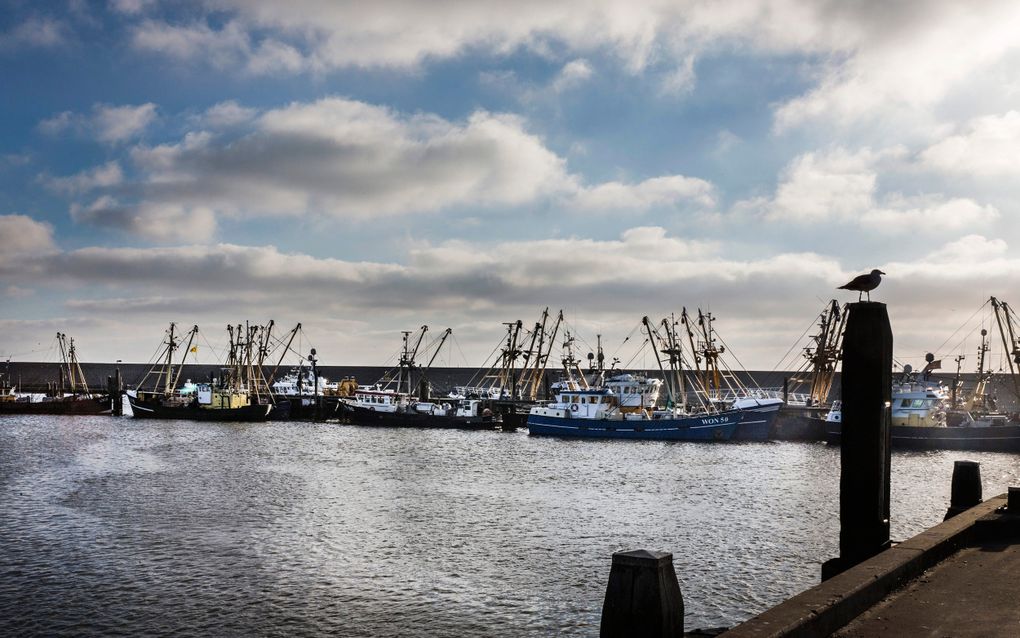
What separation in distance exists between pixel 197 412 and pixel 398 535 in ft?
283

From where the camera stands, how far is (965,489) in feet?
54.8

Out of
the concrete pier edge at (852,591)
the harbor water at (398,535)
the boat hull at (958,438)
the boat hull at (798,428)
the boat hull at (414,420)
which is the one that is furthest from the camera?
the boat hull at (414,420)

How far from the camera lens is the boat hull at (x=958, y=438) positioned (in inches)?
2603

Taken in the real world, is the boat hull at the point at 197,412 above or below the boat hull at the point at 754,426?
below

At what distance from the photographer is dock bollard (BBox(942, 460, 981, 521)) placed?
16594 mm

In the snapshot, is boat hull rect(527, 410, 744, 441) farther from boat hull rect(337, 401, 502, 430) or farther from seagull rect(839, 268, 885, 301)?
seagull rect(839, 268, 885, 301)

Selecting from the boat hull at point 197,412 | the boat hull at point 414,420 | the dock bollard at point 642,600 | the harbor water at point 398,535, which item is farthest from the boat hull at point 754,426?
the dock bollard at point 642,600

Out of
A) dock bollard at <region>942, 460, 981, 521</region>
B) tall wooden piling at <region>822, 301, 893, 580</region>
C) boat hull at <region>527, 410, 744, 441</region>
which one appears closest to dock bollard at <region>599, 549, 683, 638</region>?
tall wooden piling at <region>822, 301, 893, 580</region>

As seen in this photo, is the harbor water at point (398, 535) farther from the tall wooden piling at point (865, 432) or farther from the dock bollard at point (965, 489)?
the tall wooden piling at point (865, 432)

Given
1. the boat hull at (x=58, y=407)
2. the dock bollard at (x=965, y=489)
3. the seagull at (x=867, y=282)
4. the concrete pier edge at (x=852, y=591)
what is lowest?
the boat hull at (x=58, y=407)

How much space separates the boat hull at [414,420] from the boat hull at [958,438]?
1579 inches

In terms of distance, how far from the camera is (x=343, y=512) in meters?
32.9

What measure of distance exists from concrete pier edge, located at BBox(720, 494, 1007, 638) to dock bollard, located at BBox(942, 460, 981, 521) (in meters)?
3.61

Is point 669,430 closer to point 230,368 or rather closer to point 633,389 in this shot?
point 633,389
